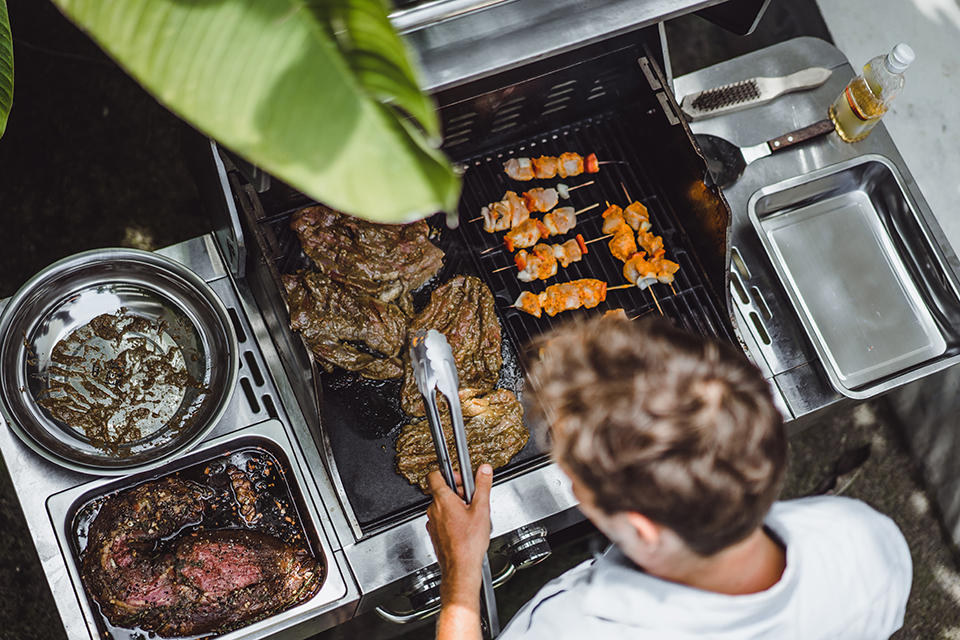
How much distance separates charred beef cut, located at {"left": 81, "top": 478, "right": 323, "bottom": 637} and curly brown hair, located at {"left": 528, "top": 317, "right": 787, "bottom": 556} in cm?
136

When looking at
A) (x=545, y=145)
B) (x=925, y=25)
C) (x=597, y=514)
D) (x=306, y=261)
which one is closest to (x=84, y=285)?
(x=306, y=261)

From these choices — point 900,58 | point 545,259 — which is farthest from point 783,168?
point 545,259

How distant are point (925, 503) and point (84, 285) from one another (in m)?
4.32

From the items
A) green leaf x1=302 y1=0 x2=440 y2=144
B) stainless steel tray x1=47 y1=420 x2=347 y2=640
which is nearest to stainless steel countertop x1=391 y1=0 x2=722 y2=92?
green leaf x1=302 y1=0 x2=440 y2=144

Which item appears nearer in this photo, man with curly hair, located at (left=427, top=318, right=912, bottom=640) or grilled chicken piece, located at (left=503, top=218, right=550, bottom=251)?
man with curly hair, located at (left=427, top=318, right=912, bottom=640)

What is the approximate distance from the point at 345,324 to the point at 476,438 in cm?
64

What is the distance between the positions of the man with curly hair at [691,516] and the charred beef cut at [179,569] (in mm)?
1053

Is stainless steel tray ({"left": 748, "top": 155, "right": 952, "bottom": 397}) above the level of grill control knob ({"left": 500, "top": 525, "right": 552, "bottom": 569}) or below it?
above

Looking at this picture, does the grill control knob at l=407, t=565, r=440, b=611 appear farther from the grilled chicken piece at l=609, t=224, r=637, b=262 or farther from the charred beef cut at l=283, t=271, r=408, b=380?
the grilled chicken piece at l=609, t=224, r=637, b=262

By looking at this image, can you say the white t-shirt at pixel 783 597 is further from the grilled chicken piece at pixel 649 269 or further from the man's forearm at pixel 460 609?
the grilled chicken piece at pixel 649 269

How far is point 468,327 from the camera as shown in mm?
2662

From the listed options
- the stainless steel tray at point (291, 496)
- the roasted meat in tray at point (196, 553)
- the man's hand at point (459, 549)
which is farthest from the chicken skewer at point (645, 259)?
the roasted meat in tray at point (196, 553)

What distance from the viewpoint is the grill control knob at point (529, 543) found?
2494 mm

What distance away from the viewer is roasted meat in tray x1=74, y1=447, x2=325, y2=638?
229 cm
